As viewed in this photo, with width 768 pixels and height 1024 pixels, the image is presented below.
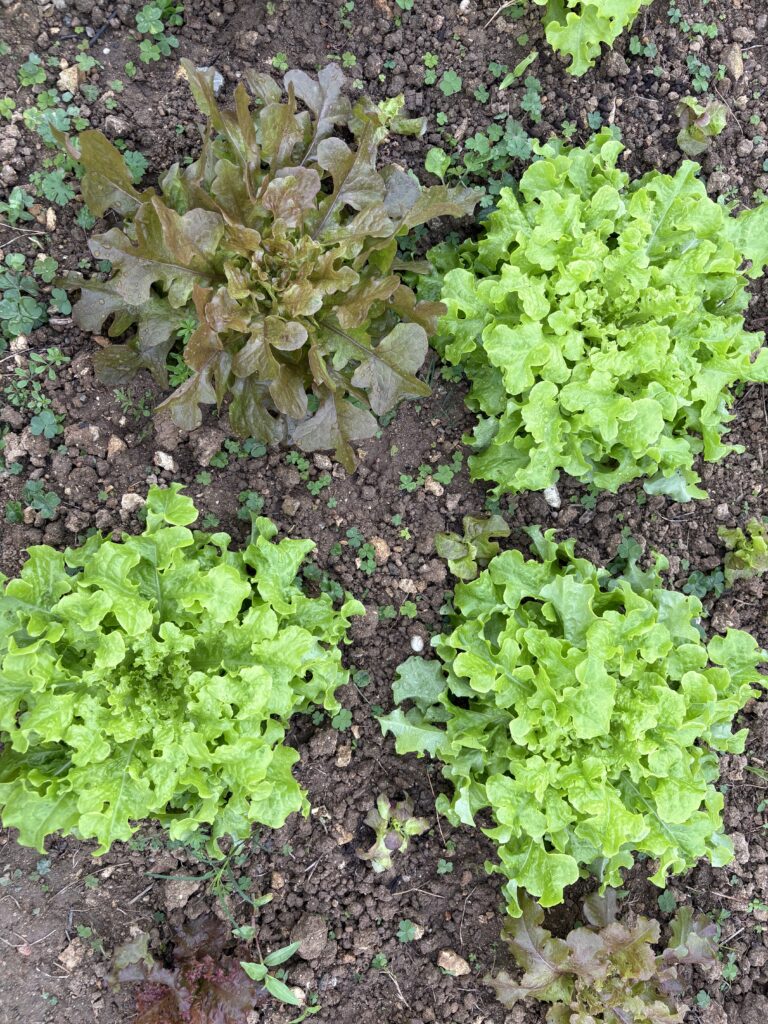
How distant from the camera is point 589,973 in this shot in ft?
11.7

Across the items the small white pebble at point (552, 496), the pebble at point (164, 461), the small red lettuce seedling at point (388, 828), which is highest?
the small white pebble at point (552, 496)

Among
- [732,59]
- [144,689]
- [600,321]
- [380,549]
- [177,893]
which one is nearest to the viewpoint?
Result: [144,689]

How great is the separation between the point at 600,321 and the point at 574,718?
5.34 feet

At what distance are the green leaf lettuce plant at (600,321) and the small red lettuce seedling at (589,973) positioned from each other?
6.61 ft

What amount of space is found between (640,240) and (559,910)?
10.1ft

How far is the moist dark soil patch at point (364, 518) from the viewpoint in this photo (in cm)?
364

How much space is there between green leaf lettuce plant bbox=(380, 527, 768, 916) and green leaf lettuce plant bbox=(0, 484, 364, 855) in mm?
719

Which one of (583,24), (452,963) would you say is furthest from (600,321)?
(452,963)

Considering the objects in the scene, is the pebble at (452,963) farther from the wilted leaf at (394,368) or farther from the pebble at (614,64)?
the pebble at (614,64)

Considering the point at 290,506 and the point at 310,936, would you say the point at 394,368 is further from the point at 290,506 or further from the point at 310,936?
the point at 310,936

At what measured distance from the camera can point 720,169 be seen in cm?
418

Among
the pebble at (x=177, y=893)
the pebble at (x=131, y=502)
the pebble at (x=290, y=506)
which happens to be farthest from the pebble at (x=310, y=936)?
the pebble at (x=131, y=502)

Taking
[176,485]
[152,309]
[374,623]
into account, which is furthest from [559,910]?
[152,309]

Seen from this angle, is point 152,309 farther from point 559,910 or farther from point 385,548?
point 559,910
